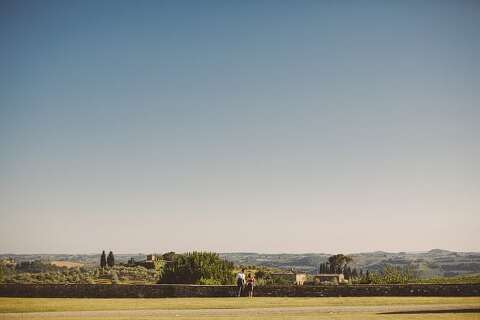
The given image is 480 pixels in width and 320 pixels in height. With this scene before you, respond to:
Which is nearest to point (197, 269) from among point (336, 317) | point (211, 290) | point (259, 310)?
point (211, 290)

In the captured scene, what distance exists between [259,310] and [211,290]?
8.58 m

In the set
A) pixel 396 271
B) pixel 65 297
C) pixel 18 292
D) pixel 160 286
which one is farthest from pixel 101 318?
pixel 396 271

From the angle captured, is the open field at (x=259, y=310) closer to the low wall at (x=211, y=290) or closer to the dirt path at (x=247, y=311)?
the dirt path at (x=247, y=311)

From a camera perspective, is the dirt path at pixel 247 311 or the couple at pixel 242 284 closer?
the dirt path at pixel 247 311

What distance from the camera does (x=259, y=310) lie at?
19.0 meters

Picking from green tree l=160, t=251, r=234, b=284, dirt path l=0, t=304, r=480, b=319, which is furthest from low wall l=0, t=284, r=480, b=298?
green tree l=160, t=251, r=234, b=284

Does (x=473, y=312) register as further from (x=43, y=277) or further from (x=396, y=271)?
(x=43, y=277)

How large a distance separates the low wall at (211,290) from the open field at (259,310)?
3.31 m

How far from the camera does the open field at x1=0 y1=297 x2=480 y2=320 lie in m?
16.7

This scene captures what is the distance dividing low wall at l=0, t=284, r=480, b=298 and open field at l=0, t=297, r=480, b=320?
331 cm

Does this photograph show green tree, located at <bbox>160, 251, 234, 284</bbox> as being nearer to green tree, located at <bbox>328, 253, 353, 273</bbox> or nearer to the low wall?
the low wall

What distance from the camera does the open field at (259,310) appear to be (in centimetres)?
1670

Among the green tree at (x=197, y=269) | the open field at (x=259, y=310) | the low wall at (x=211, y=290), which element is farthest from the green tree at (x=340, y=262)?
the open field at (x=259, y=310)

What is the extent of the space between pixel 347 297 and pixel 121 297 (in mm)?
12982
